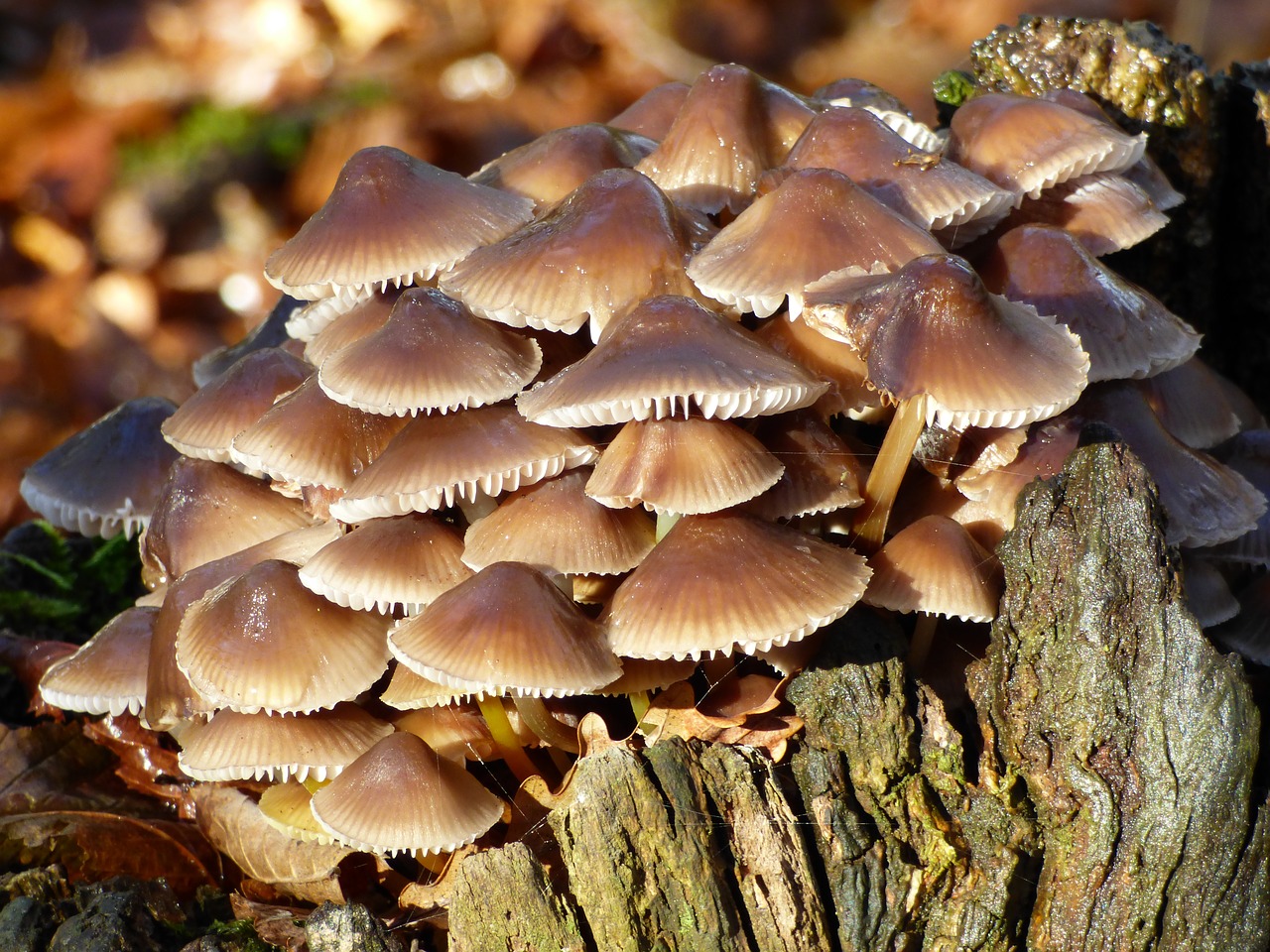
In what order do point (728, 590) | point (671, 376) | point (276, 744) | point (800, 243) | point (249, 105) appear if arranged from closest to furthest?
point (671, 376) → point (728, 590) → point (800, 243) → point (276, 744) → point (249, 105)

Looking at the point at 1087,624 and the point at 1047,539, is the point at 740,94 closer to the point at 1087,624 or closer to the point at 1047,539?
the point at 1047,539

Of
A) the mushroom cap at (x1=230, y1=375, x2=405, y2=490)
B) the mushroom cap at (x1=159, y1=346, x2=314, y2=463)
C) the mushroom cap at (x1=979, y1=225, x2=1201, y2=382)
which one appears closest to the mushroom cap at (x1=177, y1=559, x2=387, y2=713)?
the mushroom cap at (x1=230, y1=375, x2=405, y2=490)

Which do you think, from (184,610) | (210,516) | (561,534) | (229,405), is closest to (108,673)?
(184,610)

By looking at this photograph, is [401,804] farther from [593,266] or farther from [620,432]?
[593,266]

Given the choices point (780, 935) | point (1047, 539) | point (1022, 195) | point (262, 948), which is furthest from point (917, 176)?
point (262, 948)

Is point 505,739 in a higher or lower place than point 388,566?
lower

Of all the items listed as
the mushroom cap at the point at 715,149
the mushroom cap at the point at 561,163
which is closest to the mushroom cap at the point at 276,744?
the mushroom cap at the point at 561,163
